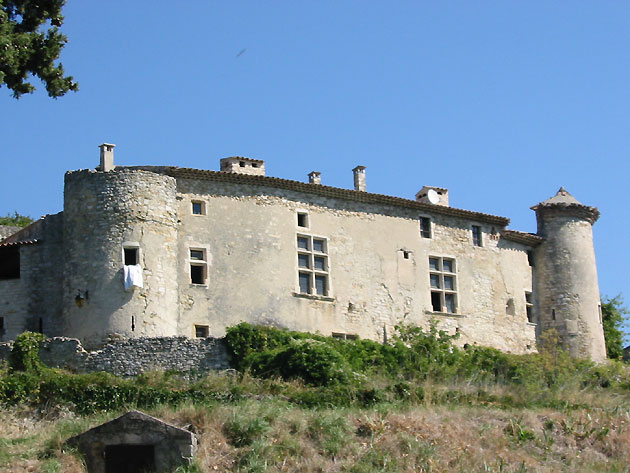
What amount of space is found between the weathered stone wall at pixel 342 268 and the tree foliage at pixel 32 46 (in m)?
11.0

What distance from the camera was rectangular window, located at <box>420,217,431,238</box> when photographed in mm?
43825

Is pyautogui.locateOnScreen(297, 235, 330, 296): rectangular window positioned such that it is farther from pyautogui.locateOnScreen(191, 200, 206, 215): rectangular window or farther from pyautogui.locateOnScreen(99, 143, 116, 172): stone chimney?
pyautogui.locateOnScreen(99, 143, 116, 172): stone chimney

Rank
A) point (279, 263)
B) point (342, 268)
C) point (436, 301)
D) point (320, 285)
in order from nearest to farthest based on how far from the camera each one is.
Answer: point (279, 263) < point (320, 285) < point (342, 268) < point (436, 301)

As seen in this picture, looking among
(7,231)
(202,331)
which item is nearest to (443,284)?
(202,331)

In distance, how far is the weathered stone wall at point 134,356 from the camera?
112 feet

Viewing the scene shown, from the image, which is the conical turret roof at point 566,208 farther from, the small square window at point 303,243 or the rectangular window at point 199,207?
the rectangular window at point 199,207

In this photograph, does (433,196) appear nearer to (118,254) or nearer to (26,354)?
(118,254)

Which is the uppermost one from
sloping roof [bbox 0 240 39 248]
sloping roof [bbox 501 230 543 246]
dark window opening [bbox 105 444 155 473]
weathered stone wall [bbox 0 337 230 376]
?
sloping roof [bbox 501 230 543 246]

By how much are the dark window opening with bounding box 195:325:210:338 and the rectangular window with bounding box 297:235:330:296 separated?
3736 millimetres

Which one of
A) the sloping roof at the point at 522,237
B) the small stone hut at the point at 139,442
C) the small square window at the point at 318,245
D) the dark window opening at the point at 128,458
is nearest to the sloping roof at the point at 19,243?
the small square window at the point at 318,245

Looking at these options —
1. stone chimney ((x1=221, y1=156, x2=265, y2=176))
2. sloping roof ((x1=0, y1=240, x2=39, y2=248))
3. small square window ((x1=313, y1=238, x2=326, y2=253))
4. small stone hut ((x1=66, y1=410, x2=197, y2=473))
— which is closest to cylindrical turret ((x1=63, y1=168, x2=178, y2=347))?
sloping roof ((x1=0, y1=240, x2=39, y2=248))

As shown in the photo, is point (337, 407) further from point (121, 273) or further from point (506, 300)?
point (506, 300)

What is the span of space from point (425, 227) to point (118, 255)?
12349 millimetres

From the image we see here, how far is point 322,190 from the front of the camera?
4131cm
